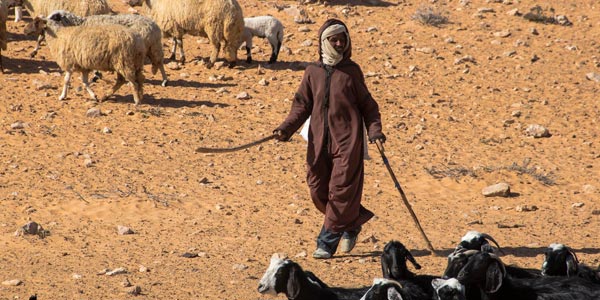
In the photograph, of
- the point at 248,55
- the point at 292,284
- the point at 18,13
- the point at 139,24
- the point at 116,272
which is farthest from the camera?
the point at 18,13

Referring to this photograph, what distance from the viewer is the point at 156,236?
8773mm

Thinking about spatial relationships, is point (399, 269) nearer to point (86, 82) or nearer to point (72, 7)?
point (86, 82)

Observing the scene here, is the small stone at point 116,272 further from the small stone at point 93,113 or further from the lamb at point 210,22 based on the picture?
the lamb at point 210,22

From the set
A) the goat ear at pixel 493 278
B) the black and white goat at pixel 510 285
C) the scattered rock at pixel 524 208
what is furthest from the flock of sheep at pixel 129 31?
the goat ear at pixel 493 278

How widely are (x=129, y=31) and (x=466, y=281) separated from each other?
872cm

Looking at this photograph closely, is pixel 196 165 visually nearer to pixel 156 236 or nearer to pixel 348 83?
pixel 156 236

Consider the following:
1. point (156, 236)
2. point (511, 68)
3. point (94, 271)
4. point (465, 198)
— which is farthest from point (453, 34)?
point (94, 271)

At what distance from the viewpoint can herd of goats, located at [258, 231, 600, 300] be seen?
533cm

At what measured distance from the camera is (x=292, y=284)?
229 inches

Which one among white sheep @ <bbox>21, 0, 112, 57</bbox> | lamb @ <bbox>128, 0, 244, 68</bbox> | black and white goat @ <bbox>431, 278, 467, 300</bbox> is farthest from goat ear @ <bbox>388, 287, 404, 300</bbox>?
white sheep @ <bbox>21, 0, 112, 57</bbox>

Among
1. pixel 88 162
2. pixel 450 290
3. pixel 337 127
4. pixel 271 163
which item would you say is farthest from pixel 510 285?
pixel 88 162

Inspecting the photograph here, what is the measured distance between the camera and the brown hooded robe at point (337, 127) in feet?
25.5

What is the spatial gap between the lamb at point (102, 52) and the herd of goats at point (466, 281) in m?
7.64

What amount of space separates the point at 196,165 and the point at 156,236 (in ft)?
7.79
